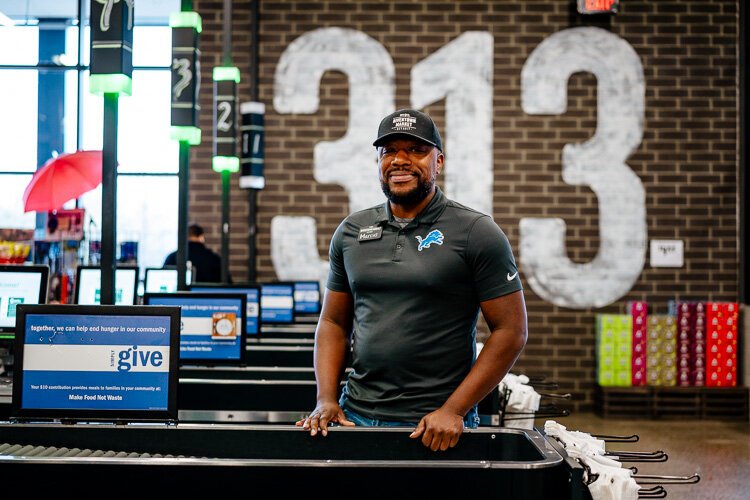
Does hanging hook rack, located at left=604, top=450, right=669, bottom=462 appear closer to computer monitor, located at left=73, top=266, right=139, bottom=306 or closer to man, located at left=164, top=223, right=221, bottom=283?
computer monitor, located at left=73, top=266, right=139, bottom=306

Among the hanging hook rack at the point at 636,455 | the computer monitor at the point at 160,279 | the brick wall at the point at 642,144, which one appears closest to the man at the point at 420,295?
the hanging hook rack at the point at 636,455

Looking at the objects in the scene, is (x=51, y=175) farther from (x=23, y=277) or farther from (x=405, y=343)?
(x=405, y=343)

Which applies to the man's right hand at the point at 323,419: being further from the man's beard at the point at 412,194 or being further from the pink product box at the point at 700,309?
the pink product box at the point at 700,309

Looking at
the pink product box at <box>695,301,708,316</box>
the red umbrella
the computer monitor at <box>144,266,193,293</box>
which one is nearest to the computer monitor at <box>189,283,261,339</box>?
the computer monitor at <box>144,266,193,293</box>

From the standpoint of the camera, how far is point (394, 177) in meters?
2.57

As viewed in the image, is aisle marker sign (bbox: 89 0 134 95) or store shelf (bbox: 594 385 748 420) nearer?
aisle marker sign (bbox: 89 0 134 95)

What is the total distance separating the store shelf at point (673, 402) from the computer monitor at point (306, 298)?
112 inches

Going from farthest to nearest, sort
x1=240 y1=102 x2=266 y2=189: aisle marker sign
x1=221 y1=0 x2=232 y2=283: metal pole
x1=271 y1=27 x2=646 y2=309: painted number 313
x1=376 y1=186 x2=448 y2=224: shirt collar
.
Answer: x1=271 y1=27 x2=646 y2=309: painted number 313 → x1=240 y1=102 x2=266 y2=189: aisle marker sign → x1=221 y1=0 x2=232 y2=283: metal pole → x1=376 y1=186 x2=448 y2=224: shirt collar

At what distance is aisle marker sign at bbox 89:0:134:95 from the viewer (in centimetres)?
360

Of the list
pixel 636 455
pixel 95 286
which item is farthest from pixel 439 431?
pixel 95 286

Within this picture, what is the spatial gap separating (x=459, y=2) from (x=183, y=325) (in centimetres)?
604

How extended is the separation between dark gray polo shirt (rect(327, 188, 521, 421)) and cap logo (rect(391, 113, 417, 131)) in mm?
237

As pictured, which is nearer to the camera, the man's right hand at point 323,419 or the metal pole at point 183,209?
the man's right hand at point 323,419

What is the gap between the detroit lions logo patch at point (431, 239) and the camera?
252cm
